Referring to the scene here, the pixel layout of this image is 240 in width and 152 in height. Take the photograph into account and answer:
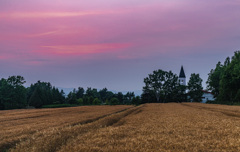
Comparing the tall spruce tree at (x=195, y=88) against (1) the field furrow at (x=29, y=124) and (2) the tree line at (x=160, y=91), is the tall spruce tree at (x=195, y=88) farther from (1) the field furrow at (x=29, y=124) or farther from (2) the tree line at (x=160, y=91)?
(1) the field furrow at (x=29, y=124)

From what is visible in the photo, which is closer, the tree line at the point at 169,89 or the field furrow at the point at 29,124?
the field furrow at the point at 29,124

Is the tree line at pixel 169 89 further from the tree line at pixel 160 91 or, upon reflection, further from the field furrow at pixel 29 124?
the field furrow at pixel 29 124

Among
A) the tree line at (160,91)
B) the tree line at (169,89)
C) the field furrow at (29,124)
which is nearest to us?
the field furrow at (29,124)

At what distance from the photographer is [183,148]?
27.4 feet

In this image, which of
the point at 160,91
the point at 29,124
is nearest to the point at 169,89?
the point at 160,91

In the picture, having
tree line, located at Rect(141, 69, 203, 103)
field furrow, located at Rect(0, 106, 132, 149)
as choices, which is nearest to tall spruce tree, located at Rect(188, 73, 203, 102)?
tree line, located at Rect(141, 69, 203, 103)

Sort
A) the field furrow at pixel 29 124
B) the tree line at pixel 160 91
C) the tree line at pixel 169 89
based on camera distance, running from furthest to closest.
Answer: the tree line at pixel 169 89 → the tree line at pixel 160 91 → the field furrow at pixel 29 124

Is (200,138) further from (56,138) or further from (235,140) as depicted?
(56,138)

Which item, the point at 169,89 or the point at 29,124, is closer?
the point at 29,124

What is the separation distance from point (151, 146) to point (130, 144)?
930mm

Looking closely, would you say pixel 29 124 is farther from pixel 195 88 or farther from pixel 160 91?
pixel 195 88

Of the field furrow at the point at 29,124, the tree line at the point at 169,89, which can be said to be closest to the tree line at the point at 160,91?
the tree line at the point at 169,89

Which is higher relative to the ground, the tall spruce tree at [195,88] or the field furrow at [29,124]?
the tall spruce tree at [195,88]

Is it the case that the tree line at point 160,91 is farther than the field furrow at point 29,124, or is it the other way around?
the tree line at point 160,91
